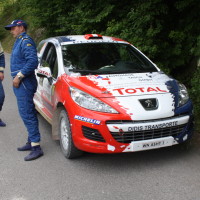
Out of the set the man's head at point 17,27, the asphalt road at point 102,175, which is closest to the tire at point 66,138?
the asphalt road at point 102,175

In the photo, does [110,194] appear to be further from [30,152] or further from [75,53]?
[75,53]

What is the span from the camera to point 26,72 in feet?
13.7

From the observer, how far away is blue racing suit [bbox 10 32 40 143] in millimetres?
4180

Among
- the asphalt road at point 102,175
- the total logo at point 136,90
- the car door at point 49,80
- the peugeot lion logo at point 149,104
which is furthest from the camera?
the car door at point 49,80

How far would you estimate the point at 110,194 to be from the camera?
341 cm

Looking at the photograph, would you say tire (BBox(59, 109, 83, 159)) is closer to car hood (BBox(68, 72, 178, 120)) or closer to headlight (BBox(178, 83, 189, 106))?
car hood (BBox(68, 72, 178, 120))

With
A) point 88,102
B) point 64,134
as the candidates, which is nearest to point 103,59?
point 88,102

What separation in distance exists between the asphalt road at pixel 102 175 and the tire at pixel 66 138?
109 mm

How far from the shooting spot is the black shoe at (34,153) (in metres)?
4.37

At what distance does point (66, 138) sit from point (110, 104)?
35.0 inches

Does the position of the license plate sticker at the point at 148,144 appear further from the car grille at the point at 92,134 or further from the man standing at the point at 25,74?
the man standing at the point at 25,74

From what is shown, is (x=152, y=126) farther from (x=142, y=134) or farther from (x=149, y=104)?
(x=149, y=104)

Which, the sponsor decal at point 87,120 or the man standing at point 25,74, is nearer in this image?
the sponsor decal at point 87,120

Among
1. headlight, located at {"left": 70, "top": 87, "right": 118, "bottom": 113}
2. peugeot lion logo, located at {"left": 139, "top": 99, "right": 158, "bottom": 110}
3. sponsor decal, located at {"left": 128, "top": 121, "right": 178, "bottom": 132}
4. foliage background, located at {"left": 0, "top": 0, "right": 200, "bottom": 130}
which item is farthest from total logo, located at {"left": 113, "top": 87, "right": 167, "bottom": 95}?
foliage background, located at {"left": 0, "top": 0, "right": 200, "bottom": 130}
